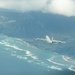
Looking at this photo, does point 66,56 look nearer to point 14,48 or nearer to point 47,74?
point 14,48

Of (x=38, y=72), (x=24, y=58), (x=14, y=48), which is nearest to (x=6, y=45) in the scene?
(x=14, y=48)

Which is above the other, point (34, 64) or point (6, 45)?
point (6, 45)

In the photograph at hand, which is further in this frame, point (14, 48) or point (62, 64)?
point (14, 48)

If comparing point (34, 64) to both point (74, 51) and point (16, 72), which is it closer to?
point (16, 72)

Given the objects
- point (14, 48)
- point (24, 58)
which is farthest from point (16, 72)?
point (14, 48)

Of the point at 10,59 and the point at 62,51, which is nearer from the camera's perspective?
the point at 10,59

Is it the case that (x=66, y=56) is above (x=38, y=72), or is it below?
above

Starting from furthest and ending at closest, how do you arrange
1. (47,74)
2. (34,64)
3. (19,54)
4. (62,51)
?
(62,51) → (19,54) → (34,64) → (47,74)

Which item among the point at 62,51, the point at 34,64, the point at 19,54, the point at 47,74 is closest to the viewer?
the point at 47,74

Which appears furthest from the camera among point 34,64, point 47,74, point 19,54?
point 19,54
